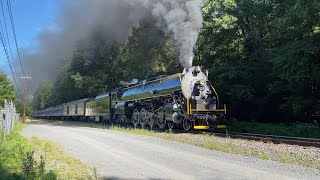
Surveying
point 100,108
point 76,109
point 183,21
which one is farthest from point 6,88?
point 183,21

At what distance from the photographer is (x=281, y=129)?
19484mm

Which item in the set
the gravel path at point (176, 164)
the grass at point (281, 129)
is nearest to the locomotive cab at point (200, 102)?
the grass at point (281, 129)

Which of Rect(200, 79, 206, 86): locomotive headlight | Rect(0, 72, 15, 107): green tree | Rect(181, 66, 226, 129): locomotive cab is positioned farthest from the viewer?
Rect(0, 72, 15, 107): green tree

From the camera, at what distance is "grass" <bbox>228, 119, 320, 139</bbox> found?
18244 mm

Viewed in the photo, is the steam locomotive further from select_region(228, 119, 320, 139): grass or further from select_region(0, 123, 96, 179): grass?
select_region(0, 123, 96, 179): grass

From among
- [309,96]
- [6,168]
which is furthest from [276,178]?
[309,96]

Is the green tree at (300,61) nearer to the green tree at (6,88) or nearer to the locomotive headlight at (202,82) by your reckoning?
the locomotive headlight at (202,82)

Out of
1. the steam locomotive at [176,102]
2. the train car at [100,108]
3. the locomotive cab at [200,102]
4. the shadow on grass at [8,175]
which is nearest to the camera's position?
the shadow on grass at [8,175]

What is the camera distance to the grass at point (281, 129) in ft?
59.9

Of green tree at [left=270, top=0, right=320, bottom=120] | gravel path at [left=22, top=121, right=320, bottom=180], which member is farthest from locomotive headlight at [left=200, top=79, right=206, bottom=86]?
gravel path at [left=22, top=121, right=320, bottom=180]

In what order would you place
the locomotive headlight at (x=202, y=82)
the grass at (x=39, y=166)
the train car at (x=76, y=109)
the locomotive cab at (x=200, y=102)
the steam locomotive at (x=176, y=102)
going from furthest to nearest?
the train car at (x=76, y=109), the locomotive headlight at (x=202, y=82), the steam locomotive at (x=176, y=102), the locomotive cab at (x=200, y=102), the grass at (x=39, y=166)

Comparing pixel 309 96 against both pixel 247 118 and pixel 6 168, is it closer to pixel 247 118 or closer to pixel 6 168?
pixel 247 118

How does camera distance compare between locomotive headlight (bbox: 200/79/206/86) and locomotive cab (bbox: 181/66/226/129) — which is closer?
locomotive cab (bbox: 181/66/226/129)

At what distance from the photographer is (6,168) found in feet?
26.8
